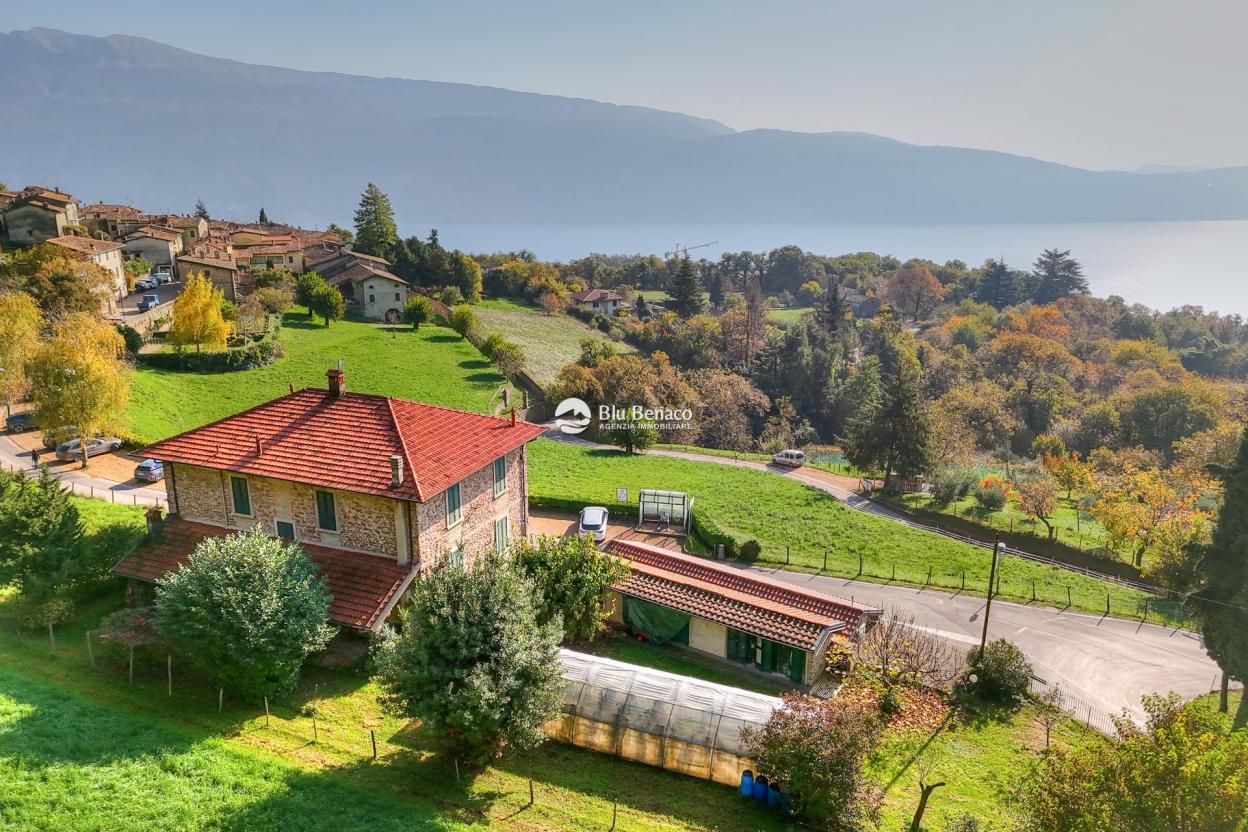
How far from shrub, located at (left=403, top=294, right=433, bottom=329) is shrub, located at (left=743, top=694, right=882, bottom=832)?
70.5 metres

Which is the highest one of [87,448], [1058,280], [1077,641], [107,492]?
[1058,280]

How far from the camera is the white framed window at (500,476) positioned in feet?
94.5

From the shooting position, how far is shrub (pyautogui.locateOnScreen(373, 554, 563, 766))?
56.5 ft

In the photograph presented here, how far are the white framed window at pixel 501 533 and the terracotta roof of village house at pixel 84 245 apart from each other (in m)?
63.9

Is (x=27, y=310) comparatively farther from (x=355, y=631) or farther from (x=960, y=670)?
(x=960, y=670)

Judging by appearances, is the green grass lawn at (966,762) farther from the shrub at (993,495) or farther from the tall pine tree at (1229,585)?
the shrub at (993,495)

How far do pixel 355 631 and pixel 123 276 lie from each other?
72.4 m

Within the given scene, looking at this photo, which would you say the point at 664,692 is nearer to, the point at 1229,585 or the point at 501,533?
the point at 501,533

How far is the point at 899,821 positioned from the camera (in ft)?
60.3

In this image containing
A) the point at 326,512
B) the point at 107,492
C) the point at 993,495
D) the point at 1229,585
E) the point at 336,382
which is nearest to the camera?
the point at 1229,585

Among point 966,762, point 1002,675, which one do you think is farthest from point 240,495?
point 1002,675

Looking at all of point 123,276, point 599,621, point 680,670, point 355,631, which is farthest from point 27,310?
point 680,670

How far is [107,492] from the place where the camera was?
37.3 m

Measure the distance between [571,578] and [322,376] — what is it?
147 ft
